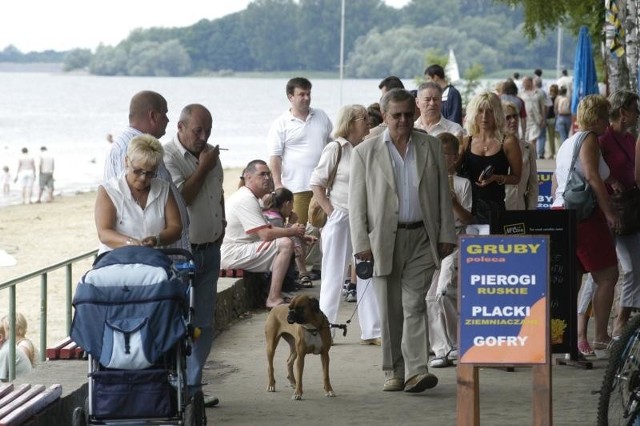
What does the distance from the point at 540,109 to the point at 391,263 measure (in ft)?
79.4

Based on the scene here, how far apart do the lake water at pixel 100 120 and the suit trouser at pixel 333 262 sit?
30.1 metres

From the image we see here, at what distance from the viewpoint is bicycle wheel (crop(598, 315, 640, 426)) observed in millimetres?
7754

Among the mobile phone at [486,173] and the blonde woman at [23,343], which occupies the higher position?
the mobile phone at [486,173]

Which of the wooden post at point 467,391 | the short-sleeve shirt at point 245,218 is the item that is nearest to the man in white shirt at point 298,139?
the short-sleeve shirt at point 245,218

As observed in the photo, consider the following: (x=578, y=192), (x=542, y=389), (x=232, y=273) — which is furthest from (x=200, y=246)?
(x=232, y=273)

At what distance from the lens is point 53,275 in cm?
2948

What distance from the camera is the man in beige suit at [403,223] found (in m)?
9.98

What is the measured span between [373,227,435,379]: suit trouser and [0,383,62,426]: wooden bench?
8.50 feet

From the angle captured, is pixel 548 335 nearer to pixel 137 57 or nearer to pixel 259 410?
pixel 259 410

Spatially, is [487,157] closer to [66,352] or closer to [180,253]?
[66,352]

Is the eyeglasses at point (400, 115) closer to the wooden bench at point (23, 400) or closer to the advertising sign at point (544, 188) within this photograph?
the wooden bench at point (23, 400)

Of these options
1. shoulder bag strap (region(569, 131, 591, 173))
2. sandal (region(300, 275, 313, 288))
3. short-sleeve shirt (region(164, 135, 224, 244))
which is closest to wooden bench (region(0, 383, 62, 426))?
short-sleeve shirt (region(164, 135, 224, 244))

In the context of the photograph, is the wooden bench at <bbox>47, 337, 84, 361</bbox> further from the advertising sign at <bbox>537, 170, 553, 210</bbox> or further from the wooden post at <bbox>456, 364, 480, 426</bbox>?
the advertising sign at <bbox>537, 170, 553, 210</bbox>

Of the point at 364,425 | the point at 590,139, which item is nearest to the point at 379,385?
the point at 364,425
